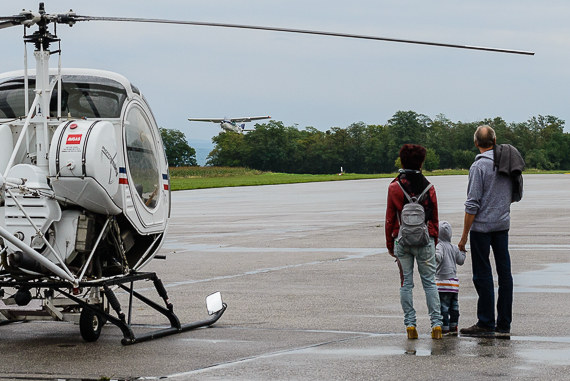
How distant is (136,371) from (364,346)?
2057 mm

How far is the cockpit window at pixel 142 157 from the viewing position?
9.60 meters

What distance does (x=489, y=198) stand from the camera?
937 centimetres

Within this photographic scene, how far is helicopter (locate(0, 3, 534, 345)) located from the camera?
8.72 metres

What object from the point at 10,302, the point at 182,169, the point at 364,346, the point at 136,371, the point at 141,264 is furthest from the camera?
the point at 182,169

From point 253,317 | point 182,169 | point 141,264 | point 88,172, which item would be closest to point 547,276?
point 253,317

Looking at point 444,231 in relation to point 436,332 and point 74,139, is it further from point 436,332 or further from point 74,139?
point 74,139

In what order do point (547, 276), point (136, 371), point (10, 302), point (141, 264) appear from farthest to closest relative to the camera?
point (547, 276)
point (141, 264)
point (10, 302)
point (136, 371)

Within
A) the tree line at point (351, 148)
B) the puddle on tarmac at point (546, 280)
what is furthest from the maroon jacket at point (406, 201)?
the tree line at point (351, 148)

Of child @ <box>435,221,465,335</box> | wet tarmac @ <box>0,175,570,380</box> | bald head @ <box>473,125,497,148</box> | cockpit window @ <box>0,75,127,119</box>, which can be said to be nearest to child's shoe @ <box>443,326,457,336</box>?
child @ <box>435,221,465,335</box>

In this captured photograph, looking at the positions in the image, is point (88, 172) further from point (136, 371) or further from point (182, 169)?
point (182, 169)

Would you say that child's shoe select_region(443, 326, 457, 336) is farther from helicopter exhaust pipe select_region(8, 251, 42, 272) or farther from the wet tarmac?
helicopter exhaust pipe select_region(8, 251, 42, 272)

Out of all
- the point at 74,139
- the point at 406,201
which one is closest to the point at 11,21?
the point at 74,139

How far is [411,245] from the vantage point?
354 inches

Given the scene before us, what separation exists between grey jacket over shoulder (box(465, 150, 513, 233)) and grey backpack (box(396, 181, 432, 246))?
629mm
